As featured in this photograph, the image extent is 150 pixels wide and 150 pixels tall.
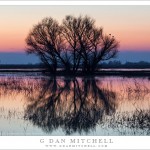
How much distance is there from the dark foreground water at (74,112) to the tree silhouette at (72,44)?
16.2m

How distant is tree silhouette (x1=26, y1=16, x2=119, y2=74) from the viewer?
1524 inches

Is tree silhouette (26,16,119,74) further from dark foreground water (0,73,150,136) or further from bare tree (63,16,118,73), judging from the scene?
dark foreground water (0,73,150,136)

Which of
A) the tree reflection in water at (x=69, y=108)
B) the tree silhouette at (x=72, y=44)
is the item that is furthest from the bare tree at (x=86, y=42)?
the tree reflection in water at (x=69, y=108)

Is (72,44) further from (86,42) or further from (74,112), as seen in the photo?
(74,112)

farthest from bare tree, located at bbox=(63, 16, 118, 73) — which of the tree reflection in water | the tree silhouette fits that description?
the tree reflection in water

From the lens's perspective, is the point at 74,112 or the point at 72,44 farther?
the point at 72,44

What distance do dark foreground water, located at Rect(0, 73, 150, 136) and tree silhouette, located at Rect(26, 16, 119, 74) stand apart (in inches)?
638

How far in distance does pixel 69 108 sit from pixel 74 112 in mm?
932

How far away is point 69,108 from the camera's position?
655 inches

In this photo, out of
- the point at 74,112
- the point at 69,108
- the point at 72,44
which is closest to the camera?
the point at 74,112

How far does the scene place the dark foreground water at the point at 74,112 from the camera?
13133mm

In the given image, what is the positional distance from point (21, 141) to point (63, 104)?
6.57 m

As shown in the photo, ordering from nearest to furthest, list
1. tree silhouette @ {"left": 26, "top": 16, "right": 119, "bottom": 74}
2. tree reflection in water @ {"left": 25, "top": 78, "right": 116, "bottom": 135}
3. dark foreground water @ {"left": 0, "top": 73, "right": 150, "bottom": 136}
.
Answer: dark foreground water @ {"left": 0, "top": 73, "right": 150, "bottom": 136} < tree reflection in water @ {"left": 25, "top": 78, "right": 116, "bottom": 135} < tree silhouette @ {"left": 26, "top": 16, "right": 119, "bottom": 74}

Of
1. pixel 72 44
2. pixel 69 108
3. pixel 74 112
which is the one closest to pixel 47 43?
pixel 72 44
